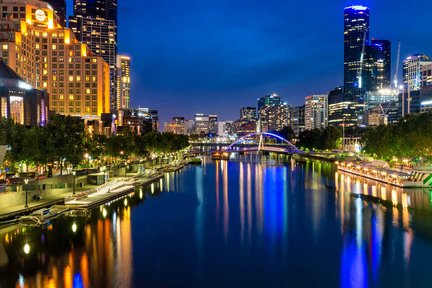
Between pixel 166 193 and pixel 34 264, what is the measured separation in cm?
2739

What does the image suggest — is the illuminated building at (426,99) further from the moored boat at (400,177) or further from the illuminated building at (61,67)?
the illuminated building at (61,67)

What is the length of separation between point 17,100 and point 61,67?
38761 millimetres

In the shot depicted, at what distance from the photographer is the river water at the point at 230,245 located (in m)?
21.0

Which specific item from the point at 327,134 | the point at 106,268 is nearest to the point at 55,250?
the point at 106,268

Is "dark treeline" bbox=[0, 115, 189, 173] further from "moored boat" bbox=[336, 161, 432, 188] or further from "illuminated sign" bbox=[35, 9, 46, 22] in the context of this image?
"illuminated sign" bbox=[35, 9, 46, 22]

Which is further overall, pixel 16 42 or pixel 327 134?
pixel 327 134

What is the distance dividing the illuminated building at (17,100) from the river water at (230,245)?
24781mm

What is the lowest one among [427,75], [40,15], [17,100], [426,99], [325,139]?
[325,139]

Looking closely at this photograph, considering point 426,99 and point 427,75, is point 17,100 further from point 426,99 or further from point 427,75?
point 427,75

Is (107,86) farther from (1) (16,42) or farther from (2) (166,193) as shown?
(2) (166,193)

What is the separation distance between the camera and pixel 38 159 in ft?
140

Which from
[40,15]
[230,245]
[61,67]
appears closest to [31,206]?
[230,245]

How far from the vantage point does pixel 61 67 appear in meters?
95.8

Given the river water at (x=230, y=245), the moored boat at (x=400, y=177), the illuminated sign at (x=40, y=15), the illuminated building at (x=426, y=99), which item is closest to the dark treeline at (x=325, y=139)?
the illuminated building at (x=426, y=99)
